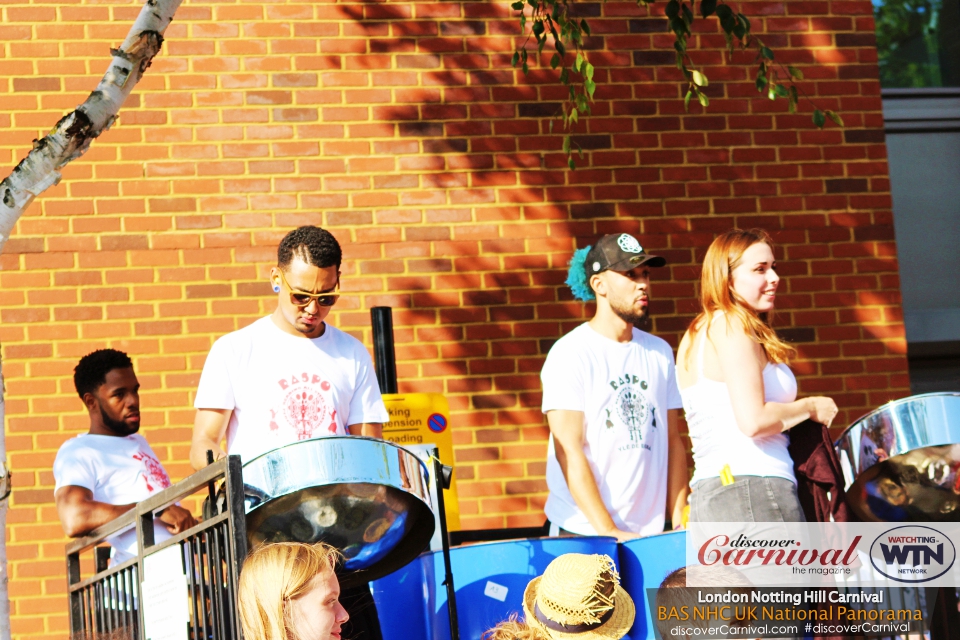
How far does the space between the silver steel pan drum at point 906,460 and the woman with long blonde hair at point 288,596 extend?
1707mm

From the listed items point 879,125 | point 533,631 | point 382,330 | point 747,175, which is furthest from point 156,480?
point 879,125

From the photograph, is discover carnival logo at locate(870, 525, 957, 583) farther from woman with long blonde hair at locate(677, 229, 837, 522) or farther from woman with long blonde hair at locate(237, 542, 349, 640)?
woman with long blonde hair at locate(237, 542, 349, 640)

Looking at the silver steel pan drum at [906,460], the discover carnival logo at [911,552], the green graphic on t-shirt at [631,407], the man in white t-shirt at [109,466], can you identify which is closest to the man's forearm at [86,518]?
the man in white t-shirt at [109,466]

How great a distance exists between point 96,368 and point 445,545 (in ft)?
4.26

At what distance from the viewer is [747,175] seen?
4676mm

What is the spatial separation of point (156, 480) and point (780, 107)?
2.88 metres

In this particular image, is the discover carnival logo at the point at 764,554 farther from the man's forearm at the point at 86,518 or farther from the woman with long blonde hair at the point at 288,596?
the man's forearm at the point at 86,518

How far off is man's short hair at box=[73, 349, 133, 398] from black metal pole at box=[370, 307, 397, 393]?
82cm

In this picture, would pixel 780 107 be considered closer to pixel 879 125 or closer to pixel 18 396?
pixel 879 125

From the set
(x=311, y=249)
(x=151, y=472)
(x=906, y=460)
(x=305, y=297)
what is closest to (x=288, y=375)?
(x=305, y=297)

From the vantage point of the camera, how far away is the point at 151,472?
3.37 meters

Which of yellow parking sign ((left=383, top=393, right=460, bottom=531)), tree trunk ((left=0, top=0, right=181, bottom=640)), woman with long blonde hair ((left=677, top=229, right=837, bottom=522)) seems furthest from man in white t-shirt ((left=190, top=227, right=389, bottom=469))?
woman with long blonde hair ((left=677, top=229, right=837, bottom=522))

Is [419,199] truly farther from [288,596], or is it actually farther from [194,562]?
[288,596]

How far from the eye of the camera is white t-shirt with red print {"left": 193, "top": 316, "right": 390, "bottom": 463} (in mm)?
3182
